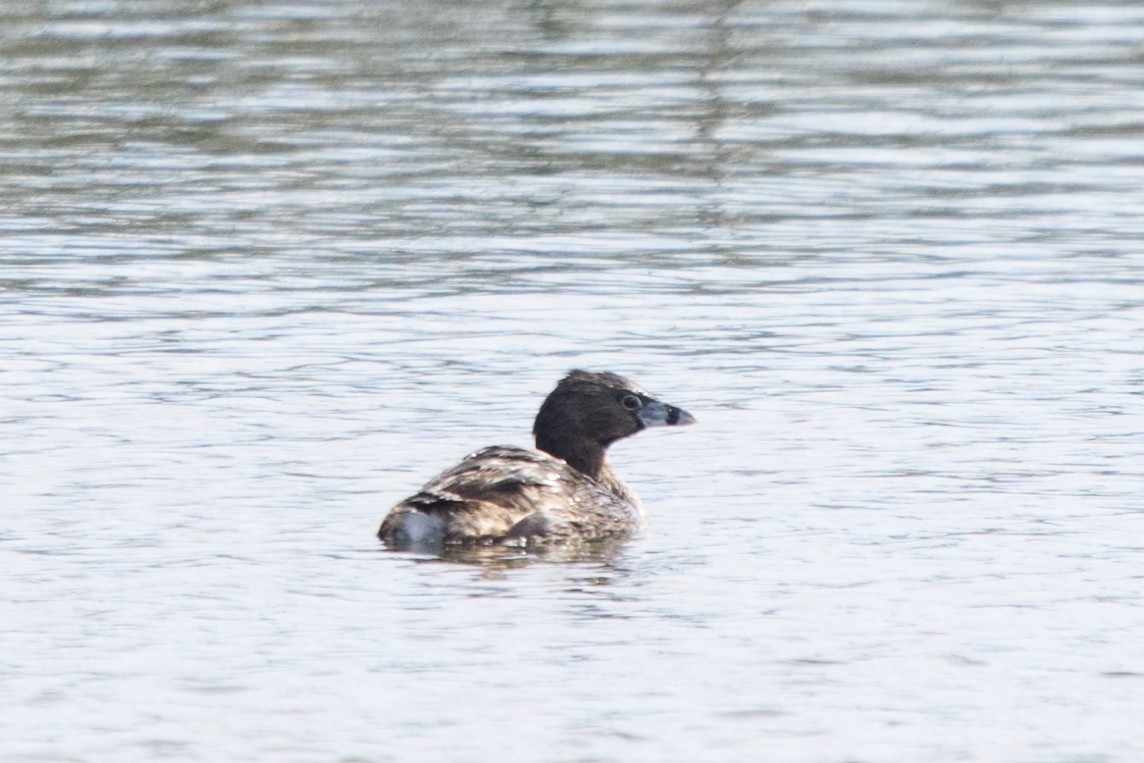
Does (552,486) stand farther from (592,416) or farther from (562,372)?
(562,372)

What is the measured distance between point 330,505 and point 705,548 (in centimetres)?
210

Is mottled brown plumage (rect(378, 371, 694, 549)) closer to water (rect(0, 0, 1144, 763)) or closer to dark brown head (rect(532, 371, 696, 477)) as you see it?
dark brown head (rect(532, 371, 696, 477))

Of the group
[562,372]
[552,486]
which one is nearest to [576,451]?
[552,486]

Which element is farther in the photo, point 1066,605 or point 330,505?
point 330,505

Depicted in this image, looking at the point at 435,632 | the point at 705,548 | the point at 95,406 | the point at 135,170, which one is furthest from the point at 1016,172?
the point at 435,632

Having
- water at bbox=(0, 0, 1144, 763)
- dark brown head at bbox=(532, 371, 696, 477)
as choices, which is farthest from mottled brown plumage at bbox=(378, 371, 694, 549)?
water at bbox=(0, 0, 1144, 763)

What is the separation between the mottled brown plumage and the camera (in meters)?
13.2

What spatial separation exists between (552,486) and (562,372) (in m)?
3.88

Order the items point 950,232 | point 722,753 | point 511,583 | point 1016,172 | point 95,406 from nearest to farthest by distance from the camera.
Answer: point 722,753, point 511,583, point 95,406, point 950,232, point 1016,172

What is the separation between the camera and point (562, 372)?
17750mm

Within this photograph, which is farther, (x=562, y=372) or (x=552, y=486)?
→ (x=562, y=372)

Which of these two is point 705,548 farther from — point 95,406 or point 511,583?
point 95,406

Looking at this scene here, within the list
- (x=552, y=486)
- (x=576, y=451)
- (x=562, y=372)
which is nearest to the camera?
(x=552, y=486)

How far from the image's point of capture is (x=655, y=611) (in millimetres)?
11797
